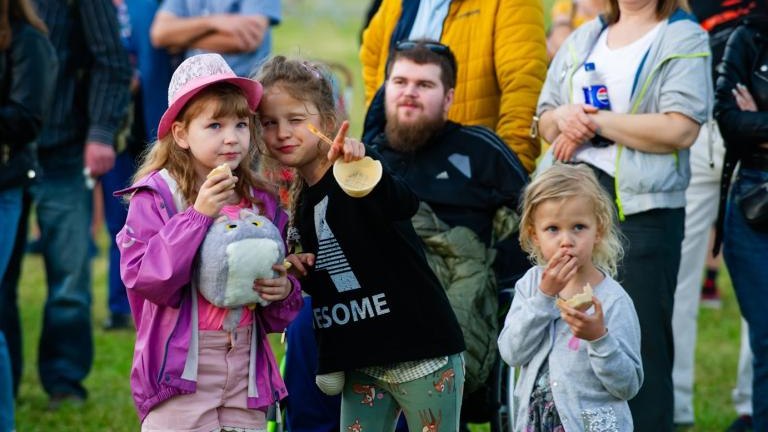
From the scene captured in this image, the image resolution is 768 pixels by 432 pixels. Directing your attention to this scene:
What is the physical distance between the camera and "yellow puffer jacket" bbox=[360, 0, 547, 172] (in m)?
5.34

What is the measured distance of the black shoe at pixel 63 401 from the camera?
22.0 feet

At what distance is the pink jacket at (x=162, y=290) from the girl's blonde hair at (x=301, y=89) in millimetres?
389

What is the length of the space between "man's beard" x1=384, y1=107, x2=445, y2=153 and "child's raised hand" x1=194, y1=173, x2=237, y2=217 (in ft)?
4.59

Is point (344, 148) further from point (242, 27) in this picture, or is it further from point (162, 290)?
point (242, 27)

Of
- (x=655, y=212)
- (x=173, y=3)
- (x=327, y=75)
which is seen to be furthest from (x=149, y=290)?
(x=173, y=3)

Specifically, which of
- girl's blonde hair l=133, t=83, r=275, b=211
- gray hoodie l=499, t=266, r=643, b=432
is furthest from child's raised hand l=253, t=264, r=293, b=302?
gray hoodie l=499, t=266, r=643, b=432

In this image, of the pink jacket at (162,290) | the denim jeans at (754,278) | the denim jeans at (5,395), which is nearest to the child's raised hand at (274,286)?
the pink jacket at (162,290)

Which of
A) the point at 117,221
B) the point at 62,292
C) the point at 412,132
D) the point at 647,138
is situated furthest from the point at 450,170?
the point at 117,221

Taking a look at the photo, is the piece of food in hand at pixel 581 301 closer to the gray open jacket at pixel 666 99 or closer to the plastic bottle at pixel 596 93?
the gray open jacket at pixel 666 99

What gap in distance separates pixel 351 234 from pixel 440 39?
66.5 inches

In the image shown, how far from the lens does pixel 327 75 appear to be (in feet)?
13.5

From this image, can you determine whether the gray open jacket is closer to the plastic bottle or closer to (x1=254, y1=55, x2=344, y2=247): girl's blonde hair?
the plastic bottle

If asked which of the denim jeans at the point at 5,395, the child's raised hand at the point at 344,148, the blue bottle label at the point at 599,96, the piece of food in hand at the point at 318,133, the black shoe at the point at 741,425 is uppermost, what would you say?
the blue bottle label at the point at 599,96

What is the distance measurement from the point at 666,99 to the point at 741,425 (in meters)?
2.15
